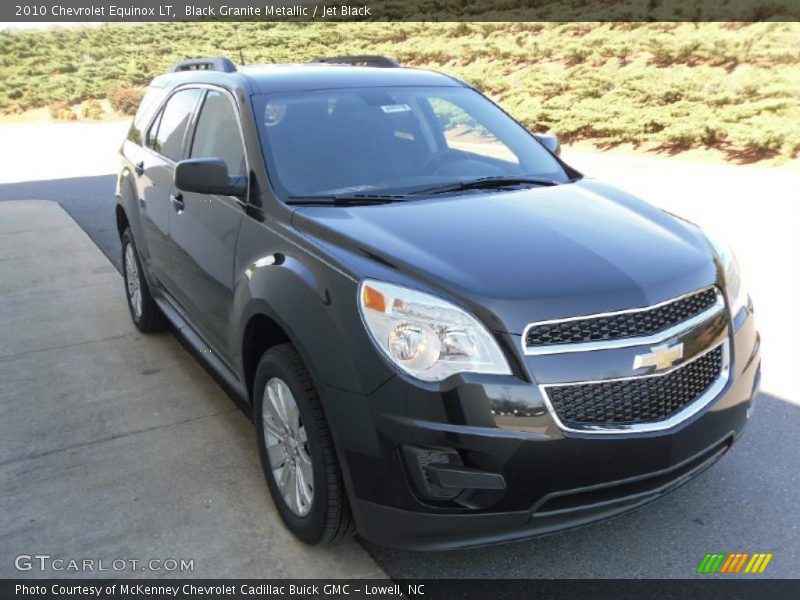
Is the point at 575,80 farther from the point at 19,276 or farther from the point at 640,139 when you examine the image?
the point at 19,276

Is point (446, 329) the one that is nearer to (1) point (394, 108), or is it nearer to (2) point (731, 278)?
(2) point (731, 278)

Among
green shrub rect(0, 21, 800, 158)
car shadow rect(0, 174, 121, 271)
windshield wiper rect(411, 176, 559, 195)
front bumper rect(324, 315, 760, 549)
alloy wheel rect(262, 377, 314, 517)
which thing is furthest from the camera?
green shrub rect(0, 21, 800, 158)

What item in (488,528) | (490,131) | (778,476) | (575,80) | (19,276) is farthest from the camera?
(575,80)

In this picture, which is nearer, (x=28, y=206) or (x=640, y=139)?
(x=28, y=206)

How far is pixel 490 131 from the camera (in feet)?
13.6

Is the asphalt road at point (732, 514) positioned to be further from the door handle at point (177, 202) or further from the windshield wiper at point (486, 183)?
the door handle at point (177, 202)

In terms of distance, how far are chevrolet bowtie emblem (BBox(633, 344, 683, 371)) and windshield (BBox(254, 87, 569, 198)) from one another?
138 cm

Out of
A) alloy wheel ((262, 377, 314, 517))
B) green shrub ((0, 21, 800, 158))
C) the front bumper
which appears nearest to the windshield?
alloy wheel ((262, 377, 314, 517))

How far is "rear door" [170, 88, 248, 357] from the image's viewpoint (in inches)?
139

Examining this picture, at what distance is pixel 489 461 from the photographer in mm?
2375

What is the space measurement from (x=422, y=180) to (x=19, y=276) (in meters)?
5.33

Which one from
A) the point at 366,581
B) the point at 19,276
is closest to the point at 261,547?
the point at 366,581

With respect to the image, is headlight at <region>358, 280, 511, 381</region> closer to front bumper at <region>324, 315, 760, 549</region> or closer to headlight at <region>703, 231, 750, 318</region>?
front bumper at <region>324, 315, 760, 549</region>

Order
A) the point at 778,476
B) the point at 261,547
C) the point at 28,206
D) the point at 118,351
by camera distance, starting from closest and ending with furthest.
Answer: the point at 261,547 → the point at 778,476 → the point at 118,351 → the point at 28,206
